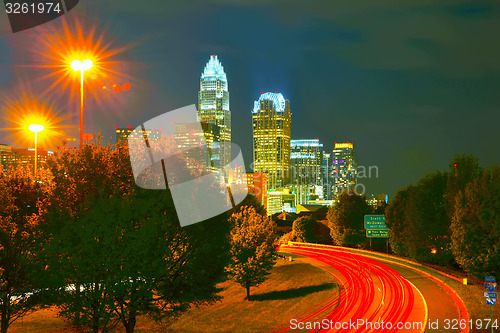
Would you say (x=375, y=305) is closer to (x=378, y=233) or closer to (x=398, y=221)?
(x=378, y=233)

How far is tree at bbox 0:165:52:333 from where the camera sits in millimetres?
20547

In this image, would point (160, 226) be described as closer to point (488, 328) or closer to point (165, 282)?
point (165, 282)

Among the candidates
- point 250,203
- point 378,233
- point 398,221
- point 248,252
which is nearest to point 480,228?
point 248,252

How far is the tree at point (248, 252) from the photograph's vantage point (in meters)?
44.2

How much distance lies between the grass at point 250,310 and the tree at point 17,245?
5.08 ft

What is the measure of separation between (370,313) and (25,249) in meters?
24.2

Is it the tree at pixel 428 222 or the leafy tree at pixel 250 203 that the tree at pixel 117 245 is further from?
the tree at pixel 428 222

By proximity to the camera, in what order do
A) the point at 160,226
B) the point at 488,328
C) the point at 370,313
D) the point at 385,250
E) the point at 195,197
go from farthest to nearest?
the point at 385,250 → the point at 370,313 → the point at 488,328 → the point at 195,197 → the point at 160,226

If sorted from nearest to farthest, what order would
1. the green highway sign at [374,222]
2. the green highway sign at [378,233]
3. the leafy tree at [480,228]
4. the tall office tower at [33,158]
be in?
the tall office tower at [33,158] → the leafy tree at [480,228] → the green highway sign at [378,233] → the green highway sign at [374,222]

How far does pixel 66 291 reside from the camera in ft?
66.9

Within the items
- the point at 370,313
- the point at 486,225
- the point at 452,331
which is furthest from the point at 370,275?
the point at 452,331

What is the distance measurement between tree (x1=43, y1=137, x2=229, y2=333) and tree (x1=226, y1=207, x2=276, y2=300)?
20.7 m

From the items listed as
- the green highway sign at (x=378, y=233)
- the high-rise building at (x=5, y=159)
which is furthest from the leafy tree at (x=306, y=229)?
the high-rise building at (x=5, y=159)

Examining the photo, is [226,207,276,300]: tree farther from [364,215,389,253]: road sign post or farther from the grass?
[364,215,389,253]: road sign post
